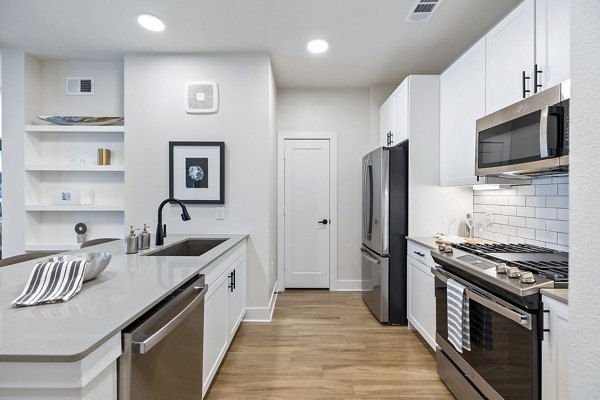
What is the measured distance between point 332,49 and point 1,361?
321 cm

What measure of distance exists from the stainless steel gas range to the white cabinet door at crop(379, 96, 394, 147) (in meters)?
1.86

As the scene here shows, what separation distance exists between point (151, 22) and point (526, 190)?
3.20 meters

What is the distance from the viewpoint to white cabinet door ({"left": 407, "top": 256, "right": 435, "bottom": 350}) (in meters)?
2.57

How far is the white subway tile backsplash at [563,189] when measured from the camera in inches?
77.8

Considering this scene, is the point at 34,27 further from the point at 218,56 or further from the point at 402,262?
the point at 402,262

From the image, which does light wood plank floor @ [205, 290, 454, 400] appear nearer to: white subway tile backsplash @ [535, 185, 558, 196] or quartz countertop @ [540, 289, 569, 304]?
quartz countertop @ [540, 289, 569, 304]

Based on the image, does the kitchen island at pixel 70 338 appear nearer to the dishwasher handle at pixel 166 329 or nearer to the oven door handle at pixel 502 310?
the dishwasher handle at pixel 166 329

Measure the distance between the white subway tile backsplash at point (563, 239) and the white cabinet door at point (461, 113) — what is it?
0.62m

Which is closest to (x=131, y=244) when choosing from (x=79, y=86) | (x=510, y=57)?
(x=79, y=86)

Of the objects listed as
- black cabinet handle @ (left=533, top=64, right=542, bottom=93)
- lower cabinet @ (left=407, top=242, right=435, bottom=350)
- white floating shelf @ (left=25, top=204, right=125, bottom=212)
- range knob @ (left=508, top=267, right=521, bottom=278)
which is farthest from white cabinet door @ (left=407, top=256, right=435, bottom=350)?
white floating shelf @ (left=25, top=204, right=125, bottom=212)

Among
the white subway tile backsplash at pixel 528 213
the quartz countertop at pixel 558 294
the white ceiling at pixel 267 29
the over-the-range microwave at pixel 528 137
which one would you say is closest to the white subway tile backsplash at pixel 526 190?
the white subway tile backsplash at pixel 528 213

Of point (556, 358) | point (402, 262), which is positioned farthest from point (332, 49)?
point (556, 358)

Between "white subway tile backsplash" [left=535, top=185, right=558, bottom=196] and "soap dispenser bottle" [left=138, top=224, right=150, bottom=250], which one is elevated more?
"white subway tile backsplash" [left=535, top=185, right=558, bottom=196]

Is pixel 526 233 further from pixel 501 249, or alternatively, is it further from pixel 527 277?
pixel 527 277
